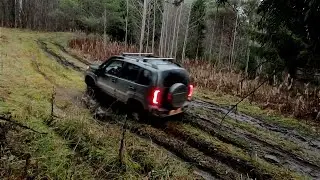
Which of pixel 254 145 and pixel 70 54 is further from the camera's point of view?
pixel 70 54

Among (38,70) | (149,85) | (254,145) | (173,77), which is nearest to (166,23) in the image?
(38,70)

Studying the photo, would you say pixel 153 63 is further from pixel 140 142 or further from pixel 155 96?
pixel 140 142

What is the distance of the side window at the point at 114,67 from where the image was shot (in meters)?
10.8

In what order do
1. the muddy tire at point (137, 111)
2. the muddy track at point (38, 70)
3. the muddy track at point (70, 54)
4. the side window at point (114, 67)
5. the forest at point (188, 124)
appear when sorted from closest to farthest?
the forest at point (188, 124)
the muddy tire at point (137, 111)
the side window at point (114, 67)
the muddy track at point (38, 70)
the muddy track at point (70, 54)

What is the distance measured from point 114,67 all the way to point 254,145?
506 cm

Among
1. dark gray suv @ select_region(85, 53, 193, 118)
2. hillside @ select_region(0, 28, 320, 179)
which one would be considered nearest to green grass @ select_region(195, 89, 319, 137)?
hillside @ select_region(0, 28, 320, 179)

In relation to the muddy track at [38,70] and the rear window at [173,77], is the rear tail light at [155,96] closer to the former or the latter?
the rear window at [173,77]

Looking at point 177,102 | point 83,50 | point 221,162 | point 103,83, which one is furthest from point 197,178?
point 83,50

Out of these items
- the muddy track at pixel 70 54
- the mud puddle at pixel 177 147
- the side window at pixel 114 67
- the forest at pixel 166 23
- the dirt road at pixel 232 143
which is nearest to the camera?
the mud puddle at pixel 177 147

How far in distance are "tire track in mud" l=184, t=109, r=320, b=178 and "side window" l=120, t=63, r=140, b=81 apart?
212 cm

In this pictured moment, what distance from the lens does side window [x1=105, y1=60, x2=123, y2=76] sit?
35.5ft

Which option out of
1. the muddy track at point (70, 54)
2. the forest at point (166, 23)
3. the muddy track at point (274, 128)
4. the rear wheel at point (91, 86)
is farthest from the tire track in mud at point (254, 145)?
the forest at point (166, 23)

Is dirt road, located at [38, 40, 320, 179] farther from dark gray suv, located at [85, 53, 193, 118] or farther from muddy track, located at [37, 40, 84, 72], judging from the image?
muddy track, located at [37, 40, 84, 72]

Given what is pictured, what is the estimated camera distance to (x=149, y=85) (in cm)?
942
